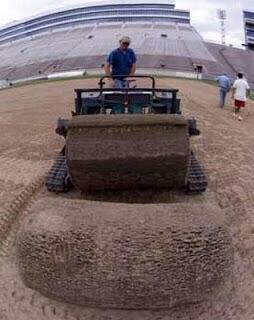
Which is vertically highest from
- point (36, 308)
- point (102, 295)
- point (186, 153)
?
point (186, 153)

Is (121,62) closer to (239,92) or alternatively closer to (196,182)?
(196,182)

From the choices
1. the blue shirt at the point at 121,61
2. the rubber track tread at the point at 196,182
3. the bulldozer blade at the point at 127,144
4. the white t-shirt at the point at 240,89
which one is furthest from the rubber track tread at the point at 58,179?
the white t-shirt at the point at 240,89

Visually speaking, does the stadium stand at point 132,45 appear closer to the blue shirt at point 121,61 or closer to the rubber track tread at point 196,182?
the blue shirt at point 121,61

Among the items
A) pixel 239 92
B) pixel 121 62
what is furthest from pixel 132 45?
pixel 121 62

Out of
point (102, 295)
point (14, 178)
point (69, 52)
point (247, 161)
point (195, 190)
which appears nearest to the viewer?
point (102, 295)

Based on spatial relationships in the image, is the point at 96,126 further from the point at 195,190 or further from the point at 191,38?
the point at 191,38

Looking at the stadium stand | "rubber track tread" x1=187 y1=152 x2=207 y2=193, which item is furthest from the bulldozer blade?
the stadium stand

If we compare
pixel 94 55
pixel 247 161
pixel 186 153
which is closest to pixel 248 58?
pixel 94 55

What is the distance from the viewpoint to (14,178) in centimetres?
803

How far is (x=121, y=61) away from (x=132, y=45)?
4179cm

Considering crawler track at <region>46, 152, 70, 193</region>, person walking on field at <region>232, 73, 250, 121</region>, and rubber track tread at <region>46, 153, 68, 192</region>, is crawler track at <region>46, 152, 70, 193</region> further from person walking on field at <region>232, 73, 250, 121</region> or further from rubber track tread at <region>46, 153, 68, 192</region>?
person walking on field at <region>232, 73, 250, 121</region>

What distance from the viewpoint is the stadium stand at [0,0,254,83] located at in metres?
44.1

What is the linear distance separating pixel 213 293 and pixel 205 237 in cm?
61

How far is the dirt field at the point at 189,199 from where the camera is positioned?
4.70 meters
